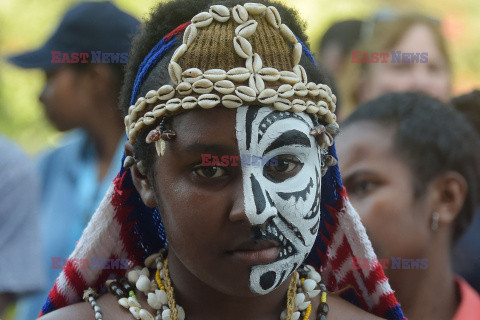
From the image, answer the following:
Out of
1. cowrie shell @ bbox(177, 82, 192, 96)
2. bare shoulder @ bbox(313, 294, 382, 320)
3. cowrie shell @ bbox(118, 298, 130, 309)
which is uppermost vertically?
cowrie shell @ bbox(177, 82, 192, 96)

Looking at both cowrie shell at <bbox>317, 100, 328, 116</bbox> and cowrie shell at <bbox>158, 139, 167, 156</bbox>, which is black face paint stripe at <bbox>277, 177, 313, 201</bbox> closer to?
cowrie shell at <bbox>317, 100, 328, 116</bbox>

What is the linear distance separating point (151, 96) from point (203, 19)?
296 mm

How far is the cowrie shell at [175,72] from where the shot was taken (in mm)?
2250

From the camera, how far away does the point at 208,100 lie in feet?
7.19

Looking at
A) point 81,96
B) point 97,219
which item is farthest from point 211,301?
point 81,96

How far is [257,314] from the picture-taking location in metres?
2.47

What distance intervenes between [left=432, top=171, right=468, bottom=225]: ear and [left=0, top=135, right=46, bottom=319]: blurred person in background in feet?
6.36

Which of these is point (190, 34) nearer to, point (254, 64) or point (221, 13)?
point (221, 13)

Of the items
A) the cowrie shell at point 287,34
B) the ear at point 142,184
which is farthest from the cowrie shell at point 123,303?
the cowrie shell at point 287,34

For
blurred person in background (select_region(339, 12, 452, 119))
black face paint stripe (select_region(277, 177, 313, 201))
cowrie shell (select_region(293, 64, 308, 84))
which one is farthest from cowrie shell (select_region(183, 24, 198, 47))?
blurred person in background (select_region(339, 12, 452, 119))

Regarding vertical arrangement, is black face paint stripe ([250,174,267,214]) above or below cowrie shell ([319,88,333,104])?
below

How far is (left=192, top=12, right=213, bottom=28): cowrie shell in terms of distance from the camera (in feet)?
7.55

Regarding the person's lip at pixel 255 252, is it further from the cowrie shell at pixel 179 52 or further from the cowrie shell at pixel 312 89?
the cowrie shell at pixel 179 52

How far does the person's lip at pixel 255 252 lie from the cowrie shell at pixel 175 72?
0.55 metres
